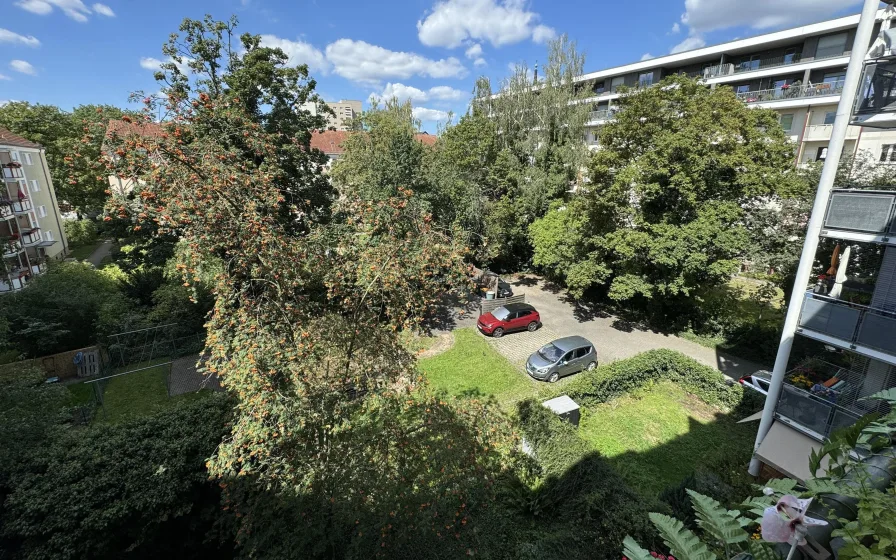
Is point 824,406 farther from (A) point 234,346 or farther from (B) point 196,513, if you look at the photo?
(B) point 196,513

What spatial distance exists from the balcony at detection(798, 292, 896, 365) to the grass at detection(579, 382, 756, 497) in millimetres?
4350

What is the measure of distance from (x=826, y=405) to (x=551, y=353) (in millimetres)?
7808

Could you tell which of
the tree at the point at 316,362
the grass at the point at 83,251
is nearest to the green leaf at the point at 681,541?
the tree at the point at 316,362

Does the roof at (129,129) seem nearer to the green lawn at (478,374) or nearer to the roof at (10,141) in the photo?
the green lawn at (478,374)

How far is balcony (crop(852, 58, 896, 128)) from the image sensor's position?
7590 millimetres

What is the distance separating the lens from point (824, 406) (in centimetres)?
839

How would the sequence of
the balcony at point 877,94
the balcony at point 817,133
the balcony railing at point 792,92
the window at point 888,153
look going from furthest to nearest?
the balcony at point 817,133
the balcony railing at point 792,92
the window at point 888,153
the balcony at point 877,94

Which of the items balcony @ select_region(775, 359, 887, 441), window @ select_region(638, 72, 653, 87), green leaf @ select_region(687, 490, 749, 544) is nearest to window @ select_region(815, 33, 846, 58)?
window @ select_region(638, 72, 653, 87)

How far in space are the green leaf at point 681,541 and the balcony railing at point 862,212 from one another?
1024cm

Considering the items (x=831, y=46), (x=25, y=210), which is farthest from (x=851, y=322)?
(x=25, y=210)

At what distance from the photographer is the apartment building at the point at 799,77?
75.5 ft

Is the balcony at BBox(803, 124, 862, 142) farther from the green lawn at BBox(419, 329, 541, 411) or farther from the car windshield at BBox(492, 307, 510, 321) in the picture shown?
the green lawn at BBox(419, 329, 541, 411)

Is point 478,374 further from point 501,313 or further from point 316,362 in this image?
point 316,362

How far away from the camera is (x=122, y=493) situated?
6754 millimetres
